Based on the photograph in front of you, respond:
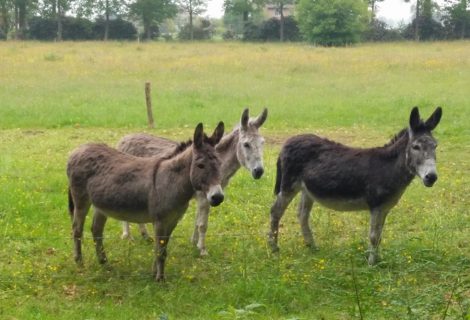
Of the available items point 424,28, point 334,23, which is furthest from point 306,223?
point 424,28

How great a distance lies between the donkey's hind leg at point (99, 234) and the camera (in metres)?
8.14

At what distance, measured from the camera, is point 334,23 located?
66375 millimetres

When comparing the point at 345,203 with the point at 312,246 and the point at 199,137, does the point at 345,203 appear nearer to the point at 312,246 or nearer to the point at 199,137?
the point at 312,246

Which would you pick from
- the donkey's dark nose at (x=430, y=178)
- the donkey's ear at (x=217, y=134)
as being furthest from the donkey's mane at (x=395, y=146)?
the donkey's ear at (x=217, y=134)

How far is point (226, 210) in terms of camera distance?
10.9m

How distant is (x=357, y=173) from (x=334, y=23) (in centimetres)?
6013

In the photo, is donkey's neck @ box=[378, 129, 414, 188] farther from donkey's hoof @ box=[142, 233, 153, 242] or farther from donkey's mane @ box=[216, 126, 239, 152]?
donkey's hoof @ box=[142, 233, 153, 242]

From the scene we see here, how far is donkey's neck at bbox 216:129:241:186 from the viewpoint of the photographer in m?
9.27

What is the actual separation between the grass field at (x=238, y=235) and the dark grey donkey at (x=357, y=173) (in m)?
Result: 0.51

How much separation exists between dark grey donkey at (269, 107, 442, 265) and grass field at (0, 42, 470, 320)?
510 mm

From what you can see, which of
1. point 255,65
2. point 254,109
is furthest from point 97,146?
point 255,65

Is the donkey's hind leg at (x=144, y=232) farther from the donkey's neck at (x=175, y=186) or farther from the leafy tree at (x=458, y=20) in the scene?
the leafy tree at (x=458, y=20)

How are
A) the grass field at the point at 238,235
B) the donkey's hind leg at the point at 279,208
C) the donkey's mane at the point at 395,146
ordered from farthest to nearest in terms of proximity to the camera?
1. the donkey's hind leg at the point at 279,208
2. the donkey's mane at the point at 395,146
3. the grass field at the point at 238,235

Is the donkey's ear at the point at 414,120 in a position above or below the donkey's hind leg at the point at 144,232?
above
